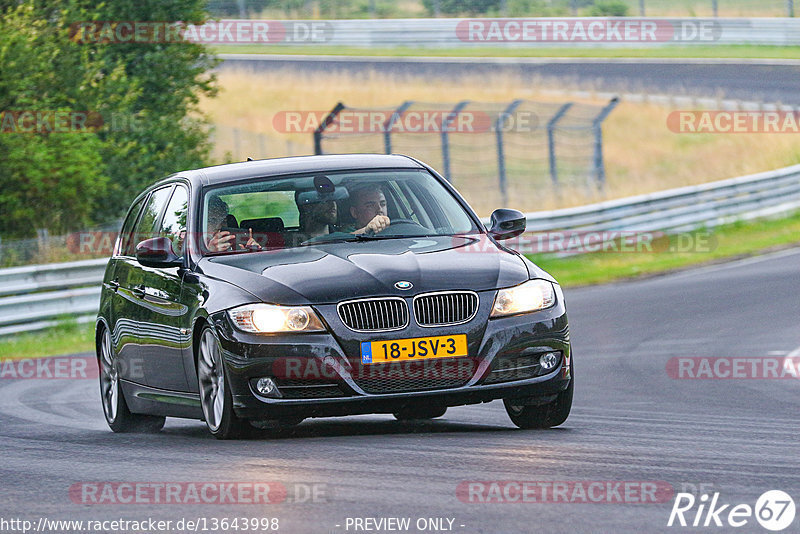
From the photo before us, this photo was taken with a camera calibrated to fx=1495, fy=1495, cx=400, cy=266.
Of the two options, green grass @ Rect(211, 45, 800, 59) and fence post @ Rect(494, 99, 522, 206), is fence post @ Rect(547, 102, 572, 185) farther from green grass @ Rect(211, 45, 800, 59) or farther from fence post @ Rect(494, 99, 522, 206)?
green grass @ Rect(211, 45, 800, 59)

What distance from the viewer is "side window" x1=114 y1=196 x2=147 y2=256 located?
10248 mm

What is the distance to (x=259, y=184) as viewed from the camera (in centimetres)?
891

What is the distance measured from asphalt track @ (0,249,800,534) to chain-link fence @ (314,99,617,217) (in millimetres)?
12611

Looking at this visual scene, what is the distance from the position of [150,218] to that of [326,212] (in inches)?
69.0

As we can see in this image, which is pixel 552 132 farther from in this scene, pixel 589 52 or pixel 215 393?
pixel 589 52

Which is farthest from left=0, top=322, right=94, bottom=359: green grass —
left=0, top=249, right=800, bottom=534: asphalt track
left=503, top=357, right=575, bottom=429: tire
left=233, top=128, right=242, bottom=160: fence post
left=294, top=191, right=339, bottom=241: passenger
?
left=233, top=128, right=242, bottom=160: fence post

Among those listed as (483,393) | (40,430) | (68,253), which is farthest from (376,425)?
(68,253)

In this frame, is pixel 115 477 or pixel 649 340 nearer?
pixel 115 477

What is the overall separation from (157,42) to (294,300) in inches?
807

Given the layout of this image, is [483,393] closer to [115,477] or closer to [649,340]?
[115,477]

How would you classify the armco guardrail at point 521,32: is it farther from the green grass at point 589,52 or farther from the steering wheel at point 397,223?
the steering wheel at point 397,223

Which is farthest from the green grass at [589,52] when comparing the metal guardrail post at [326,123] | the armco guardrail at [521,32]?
the metal guardrail post at [326,123]

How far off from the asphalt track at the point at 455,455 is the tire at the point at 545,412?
0.44ft

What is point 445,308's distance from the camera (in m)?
7.62
